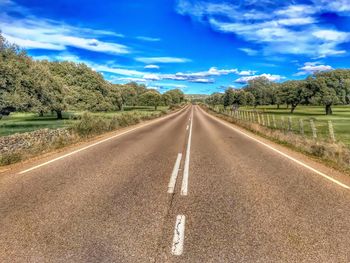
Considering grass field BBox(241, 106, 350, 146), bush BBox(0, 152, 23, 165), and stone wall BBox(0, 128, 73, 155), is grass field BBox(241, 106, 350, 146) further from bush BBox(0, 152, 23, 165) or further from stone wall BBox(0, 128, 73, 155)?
bush BBox(0, 152, 23, 165)

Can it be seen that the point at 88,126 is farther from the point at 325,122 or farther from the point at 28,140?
the point at 325,122

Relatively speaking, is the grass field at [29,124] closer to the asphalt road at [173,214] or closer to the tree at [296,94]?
the asphalt road at [173,214]

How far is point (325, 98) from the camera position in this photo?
51.5 m

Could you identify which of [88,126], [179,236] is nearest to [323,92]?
[88,126]

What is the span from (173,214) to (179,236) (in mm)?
788

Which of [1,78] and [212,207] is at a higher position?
[1,78]

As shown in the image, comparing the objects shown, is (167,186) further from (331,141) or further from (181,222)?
(331,141)

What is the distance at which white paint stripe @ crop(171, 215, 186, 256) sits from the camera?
3.48 meters

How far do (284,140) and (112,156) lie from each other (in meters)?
9.70

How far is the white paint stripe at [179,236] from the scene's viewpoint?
3477 millimetres

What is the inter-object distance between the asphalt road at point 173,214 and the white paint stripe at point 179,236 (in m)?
0.01

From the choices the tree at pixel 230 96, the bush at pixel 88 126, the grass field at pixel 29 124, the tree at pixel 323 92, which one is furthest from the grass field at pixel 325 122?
the tree at pixel 230 96

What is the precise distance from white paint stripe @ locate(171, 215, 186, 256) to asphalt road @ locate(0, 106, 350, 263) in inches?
0.6

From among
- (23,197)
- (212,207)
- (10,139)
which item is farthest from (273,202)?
(10,139)
